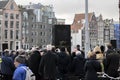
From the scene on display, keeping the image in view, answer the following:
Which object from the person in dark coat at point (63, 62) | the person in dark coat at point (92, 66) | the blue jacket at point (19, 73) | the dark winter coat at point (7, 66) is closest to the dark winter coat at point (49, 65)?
the dark winter coat at point (7, 66)

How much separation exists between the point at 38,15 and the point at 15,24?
11.4 meters

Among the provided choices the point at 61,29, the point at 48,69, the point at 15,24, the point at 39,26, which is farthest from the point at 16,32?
the point at 48,69

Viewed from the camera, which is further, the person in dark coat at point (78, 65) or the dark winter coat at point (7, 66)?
the person in dark coat at point (78, 65)

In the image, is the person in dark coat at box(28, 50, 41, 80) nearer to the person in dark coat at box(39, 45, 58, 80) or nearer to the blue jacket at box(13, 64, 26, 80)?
the person in dark coat at box(39, 45, 58, 80)

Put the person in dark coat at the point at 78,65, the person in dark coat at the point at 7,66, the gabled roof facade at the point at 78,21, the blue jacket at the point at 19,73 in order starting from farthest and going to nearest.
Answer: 1. the gabled roof facade at the point at 78,21
2. the person in dark coat at the point at 78,65
3. the person in dark coat at the point at 7,66
4. the blue jacket at the point at 19,73

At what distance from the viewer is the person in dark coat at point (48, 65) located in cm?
1541

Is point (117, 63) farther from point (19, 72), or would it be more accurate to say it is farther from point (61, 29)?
point (61, 29)

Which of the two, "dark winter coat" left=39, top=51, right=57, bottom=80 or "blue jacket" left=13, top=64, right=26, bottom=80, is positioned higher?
"blue jacket" left=13, top=64, right=26, bottom=80

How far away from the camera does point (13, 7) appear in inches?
3863

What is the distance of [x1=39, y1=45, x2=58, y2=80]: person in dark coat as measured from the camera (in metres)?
15.4

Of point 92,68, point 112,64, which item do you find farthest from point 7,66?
point 92,68

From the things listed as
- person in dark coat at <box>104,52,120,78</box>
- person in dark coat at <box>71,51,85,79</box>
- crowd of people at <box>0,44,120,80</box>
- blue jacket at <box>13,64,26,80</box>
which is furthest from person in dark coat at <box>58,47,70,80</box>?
blue jacket at <box>13,64,26,80</box>

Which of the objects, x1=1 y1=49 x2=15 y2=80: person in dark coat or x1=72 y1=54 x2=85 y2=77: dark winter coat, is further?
x1=72 y1=54 x2=85 y2=77: dark winter coat

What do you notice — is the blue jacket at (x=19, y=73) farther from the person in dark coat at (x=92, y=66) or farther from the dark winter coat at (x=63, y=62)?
the dark winter coat at (x=63, y=62)
